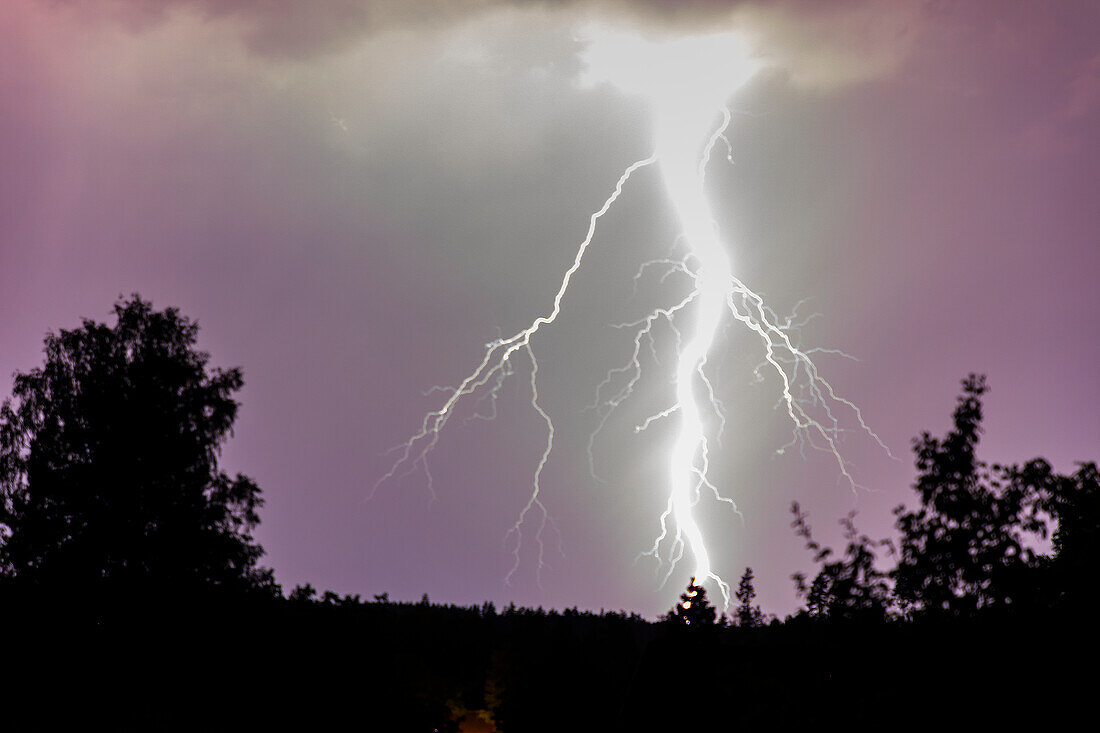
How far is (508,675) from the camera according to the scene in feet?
81.3

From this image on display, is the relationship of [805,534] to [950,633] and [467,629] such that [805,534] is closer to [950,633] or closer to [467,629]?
[950,633]

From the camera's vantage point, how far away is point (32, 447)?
2467 centimetres

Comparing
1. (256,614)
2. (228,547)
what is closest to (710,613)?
(256,614)

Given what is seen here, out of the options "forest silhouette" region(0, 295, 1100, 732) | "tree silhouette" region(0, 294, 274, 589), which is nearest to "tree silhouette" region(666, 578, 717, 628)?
"forest silhouette" region(0, 295, 1100, 732)

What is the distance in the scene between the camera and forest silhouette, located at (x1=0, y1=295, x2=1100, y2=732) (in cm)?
845

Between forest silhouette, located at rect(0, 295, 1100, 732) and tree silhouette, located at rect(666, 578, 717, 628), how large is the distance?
24mm

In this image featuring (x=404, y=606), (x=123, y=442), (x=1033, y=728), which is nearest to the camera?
(x=1033, y=728)

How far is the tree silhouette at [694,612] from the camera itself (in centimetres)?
1134

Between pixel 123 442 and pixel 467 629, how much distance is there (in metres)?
16.0

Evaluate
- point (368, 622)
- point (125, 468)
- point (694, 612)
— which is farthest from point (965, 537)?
point (125, 468)

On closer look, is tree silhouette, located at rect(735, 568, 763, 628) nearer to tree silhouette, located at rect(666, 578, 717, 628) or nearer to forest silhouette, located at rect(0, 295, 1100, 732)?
forest silhouette, located at rect(0, 295, 1100, 732)

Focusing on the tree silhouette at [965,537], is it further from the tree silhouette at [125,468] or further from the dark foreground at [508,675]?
the tree silhouette at [125,468]

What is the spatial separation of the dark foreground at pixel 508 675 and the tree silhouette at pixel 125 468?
241 centimetres

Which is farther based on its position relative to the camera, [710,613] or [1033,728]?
[710,613]
